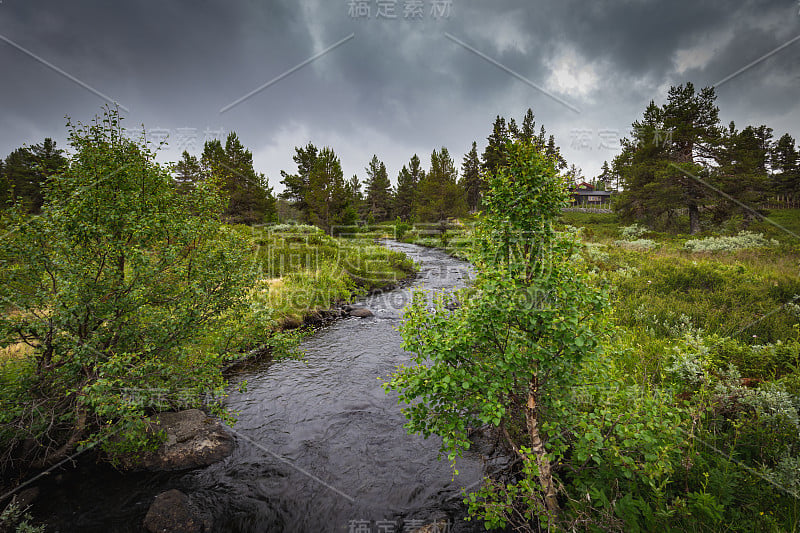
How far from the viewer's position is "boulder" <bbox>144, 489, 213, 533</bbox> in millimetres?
4719

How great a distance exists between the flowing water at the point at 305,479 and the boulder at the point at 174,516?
7.2 inches

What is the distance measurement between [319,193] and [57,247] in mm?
40923

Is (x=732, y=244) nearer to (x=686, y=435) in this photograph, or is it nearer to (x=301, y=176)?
(x=686, y=435)

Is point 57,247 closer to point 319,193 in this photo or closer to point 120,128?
point 120,128

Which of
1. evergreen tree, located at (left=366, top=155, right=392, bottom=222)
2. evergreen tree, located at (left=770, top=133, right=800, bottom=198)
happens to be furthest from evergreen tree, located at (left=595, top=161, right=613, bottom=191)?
evergreen tree, located at (left=366, top=155, right=392, bottom=222)

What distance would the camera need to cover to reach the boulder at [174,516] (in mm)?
4719

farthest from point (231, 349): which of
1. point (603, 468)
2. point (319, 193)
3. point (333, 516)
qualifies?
point (319, 193)

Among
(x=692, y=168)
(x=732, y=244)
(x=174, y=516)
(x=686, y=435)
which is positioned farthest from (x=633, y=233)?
(x=174, y=516)

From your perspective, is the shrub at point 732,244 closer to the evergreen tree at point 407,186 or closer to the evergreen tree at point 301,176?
the evergreen tree at point 301,176

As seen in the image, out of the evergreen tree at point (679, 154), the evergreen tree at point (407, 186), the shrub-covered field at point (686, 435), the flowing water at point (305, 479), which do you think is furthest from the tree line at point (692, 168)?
the evergreen tree at point (407, 186)

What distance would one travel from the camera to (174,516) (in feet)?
15.9

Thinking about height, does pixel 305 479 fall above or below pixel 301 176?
below

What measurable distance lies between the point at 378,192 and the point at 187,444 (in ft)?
259

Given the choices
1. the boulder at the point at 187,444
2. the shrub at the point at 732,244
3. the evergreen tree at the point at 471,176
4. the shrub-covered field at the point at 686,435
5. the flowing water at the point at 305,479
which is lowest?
the flowing water at the point at 305,479
